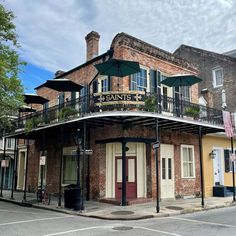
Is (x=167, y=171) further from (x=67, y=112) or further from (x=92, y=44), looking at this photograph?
(x=92, y=44)

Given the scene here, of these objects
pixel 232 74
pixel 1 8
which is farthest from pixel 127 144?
pixel 232 74

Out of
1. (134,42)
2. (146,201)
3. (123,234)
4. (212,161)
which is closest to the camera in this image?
(123,234)

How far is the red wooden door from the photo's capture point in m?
14.3

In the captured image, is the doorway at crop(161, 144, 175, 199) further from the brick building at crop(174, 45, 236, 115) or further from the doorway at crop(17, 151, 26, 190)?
the doorway at crop(17, 151, 26, 190)

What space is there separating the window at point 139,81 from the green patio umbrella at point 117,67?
1891 mm

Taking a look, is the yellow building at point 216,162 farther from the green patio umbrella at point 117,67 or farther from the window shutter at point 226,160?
the green patio umbrella at point 117,67

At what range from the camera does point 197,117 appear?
48.9 feet

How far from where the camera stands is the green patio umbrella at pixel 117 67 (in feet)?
40.8

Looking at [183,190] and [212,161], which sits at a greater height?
[212,161]

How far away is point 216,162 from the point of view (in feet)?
61.5

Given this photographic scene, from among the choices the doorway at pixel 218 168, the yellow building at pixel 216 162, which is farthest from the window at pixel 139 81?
the doorway at pixel 218 168

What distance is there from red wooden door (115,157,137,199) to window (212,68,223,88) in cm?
1206

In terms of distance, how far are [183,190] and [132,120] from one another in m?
5.24

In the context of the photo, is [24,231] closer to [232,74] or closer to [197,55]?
[232,74]
